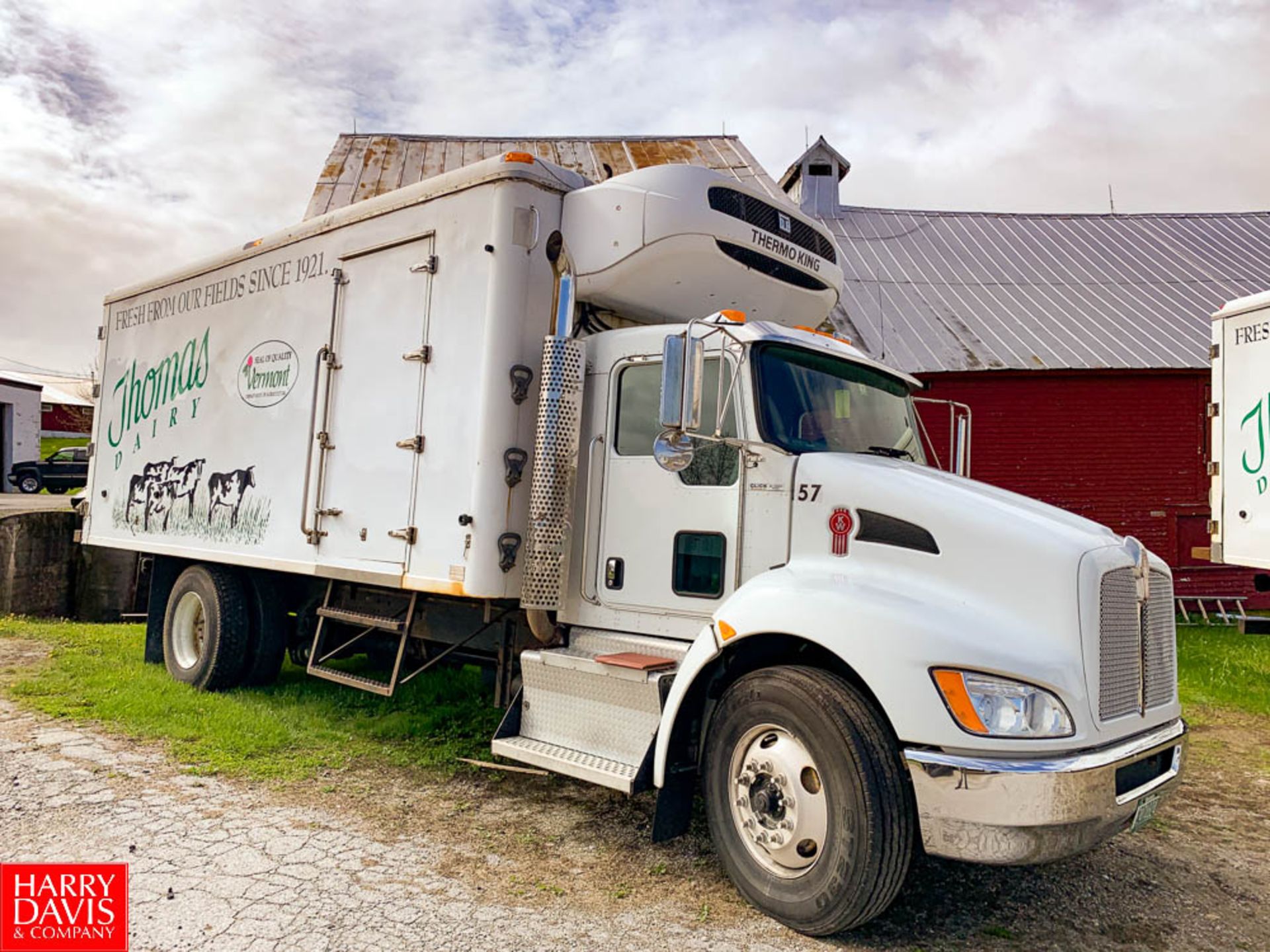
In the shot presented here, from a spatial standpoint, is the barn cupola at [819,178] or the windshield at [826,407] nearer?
the windshield at [826,407]

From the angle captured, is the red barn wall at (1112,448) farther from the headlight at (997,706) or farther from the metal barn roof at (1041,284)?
the headlight at (997,706)

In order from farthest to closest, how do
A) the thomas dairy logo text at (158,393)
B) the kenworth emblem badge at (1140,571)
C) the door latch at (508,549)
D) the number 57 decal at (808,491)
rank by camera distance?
the thomas dairy logo text at (158,393) → the door latch at (508,549) → the number 57 decal at (808,491) → the kenworth emblem badge at (1140,571)

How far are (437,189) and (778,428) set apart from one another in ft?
8.76

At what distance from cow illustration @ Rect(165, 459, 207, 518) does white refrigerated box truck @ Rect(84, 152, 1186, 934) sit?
27 millimetres

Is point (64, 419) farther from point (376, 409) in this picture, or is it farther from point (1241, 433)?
point (1241, 433)

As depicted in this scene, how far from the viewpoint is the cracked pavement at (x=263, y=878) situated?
3.63 metres

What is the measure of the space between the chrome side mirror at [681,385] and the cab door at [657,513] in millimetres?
530

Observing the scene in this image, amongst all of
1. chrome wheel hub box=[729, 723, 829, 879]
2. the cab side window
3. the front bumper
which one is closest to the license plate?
the front bumper

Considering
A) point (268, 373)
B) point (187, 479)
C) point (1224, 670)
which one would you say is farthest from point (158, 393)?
point (1224, 670)

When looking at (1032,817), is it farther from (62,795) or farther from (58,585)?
(58,585)

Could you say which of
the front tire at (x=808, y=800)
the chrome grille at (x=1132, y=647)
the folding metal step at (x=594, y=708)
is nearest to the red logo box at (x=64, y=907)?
the folding metal step at (x=594, y=708)

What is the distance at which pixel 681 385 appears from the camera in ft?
13.3

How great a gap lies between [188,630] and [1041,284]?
49.0 feet

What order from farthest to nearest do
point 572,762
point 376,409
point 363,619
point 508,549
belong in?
point 363,619 < point 376,409 < point 508,549 < point 572,762
